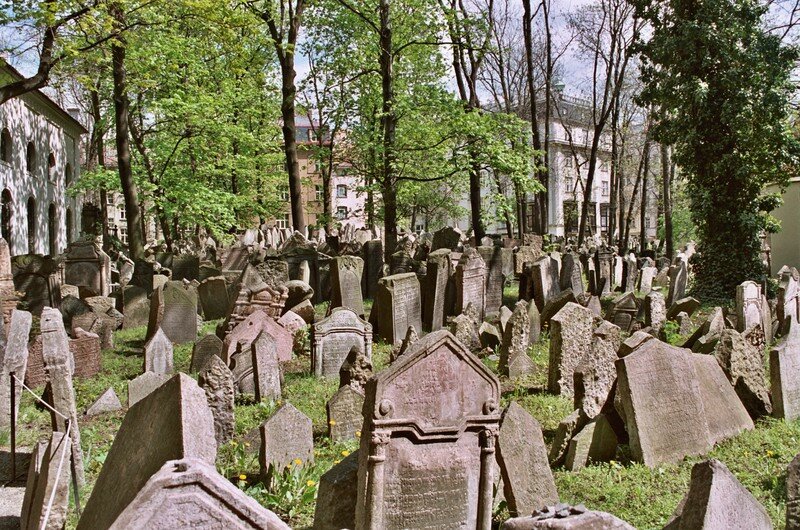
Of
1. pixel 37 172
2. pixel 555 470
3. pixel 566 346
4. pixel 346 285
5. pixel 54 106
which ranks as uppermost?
pixel 54 106

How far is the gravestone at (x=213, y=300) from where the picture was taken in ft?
47.3

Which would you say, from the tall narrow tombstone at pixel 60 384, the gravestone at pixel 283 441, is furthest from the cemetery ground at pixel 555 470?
the tall narrow tombstone at pixel 60 384

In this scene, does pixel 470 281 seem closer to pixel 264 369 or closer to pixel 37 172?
pixel 264 369

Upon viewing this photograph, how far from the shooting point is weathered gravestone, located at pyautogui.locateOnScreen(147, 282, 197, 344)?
39.7ft

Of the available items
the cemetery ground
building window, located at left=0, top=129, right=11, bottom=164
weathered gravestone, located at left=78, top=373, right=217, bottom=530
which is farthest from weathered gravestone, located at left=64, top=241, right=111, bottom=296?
building window, located at left=0, top=129, right=11, bottom=164

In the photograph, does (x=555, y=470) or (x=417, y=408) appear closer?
(x=417, y=408)

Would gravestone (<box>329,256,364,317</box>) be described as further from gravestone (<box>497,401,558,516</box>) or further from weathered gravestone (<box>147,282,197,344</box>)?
gravestone (<box>497,401,558,516</box>)

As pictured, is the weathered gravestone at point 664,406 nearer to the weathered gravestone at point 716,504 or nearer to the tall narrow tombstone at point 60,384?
the weathered gravestone at point 716,504

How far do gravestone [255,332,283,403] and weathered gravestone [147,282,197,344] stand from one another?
4267mm

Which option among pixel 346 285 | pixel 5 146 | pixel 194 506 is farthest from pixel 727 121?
pixel 5 146

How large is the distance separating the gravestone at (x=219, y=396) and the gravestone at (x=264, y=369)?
1.36m

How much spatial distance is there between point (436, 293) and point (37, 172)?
27084 mm

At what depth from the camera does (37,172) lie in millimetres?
33250

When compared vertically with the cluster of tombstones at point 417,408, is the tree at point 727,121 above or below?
above
